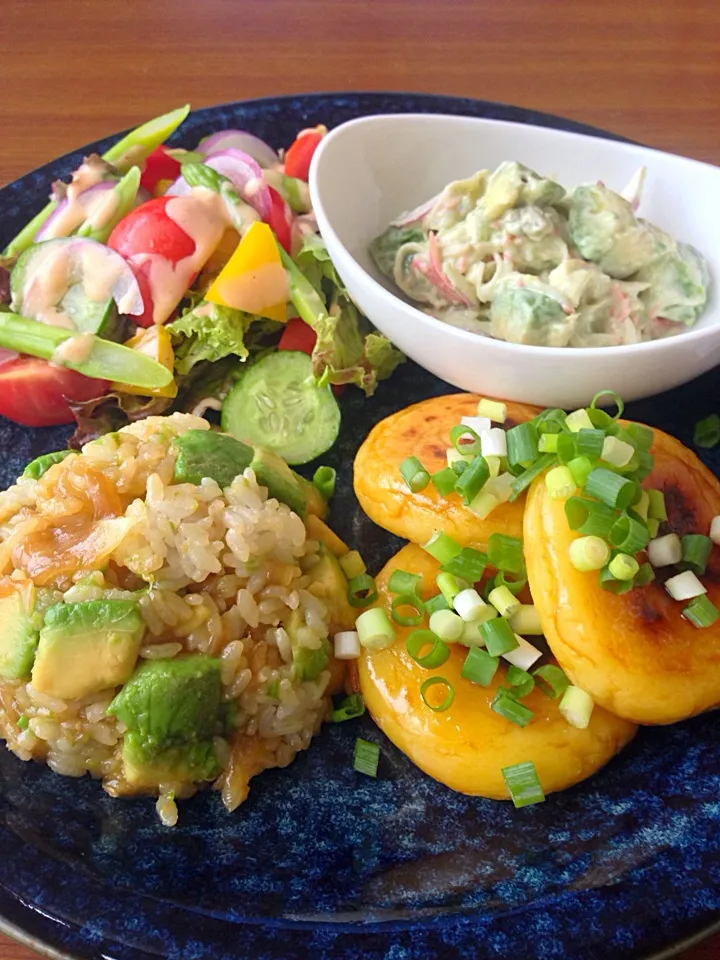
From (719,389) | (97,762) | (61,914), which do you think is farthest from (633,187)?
(61,914)

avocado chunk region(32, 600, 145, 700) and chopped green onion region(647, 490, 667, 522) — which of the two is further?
chopped green onion region(647, 490, 667, 522)

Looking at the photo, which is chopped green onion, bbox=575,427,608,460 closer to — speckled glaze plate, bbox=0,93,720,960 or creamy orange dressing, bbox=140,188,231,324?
speckled glaze plate, bbox=0,93,720,960

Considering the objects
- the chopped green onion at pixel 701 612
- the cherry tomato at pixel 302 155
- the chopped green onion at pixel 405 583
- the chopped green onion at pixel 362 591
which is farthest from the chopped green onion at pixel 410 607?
the cherry tomato at pixel 302 155

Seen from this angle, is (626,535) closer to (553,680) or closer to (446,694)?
(553,680)

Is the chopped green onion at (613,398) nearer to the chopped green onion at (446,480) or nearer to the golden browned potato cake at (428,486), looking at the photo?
the golden browned potato cake at (428,486)

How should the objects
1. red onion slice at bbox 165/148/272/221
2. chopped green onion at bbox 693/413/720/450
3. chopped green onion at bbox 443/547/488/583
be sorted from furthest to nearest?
red onion slice at bbox 165/148/272/221 → chopped green onion at bbox 693/413/720/450 → chopped green onion at bbox 443/547/488/583

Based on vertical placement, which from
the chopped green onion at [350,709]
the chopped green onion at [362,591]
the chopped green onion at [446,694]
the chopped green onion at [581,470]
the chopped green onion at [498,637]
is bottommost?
the chopped green onion at [350,709]

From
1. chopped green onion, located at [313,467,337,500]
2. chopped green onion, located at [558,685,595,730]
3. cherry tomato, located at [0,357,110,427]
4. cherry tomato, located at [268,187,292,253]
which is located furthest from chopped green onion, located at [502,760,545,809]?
cherry tomato, located at [268,187,292,253]
